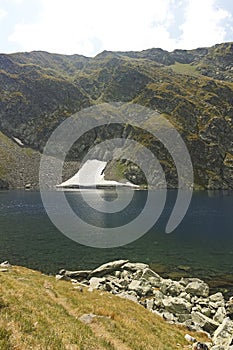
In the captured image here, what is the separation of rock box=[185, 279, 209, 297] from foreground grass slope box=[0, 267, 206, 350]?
13033 millimetres

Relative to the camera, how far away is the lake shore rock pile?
2590cm

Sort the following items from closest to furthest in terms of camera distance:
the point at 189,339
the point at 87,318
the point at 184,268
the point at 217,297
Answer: the point at 87,318
the point at 189,339
the point at 217,297
the point at 184,268

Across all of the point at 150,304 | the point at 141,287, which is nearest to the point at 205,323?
the point at 150,304

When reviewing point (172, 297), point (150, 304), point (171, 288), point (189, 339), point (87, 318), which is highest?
point (87, 318)

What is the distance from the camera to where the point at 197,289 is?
37.7 meters

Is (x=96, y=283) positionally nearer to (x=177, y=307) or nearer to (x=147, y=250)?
(x=177, y=307)

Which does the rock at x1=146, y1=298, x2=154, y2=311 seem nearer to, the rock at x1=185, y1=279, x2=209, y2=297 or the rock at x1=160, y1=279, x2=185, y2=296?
the rock at x1=160, y1=279, x2=185, y2=296

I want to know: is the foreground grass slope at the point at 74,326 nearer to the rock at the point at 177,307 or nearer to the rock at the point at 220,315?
the rock at the point at 177,307

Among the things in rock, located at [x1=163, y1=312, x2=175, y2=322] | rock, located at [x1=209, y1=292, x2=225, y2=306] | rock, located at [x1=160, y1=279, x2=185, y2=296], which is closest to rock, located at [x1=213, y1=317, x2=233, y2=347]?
rock, located at [x1=163, y1=312, x2=175, y2=322]

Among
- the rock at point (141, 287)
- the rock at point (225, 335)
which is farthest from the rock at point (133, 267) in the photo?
the rock at point (225, 335)

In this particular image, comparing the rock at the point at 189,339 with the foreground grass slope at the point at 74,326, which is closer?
the foreground grass slope at the point at 74,326

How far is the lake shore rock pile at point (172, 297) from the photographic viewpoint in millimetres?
25900

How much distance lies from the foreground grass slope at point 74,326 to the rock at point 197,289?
1303cm

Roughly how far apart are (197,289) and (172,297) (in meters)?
4.81
